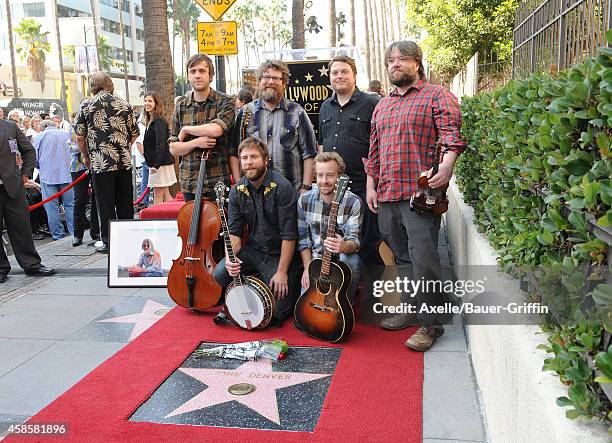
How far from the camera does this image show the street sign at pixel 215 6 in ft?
26.0

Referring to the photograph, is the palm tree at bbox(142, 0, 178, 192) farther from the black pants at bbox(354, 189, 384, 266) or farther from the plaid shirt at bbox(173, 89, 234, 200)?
the black pants at bbox(354, 189, 384, 266)

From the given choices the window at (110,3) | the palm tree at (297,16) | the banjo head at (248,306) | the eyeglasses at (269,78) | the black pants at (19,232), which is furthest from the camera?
the window at (110,3)

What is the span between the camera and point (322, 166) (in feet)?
16.1

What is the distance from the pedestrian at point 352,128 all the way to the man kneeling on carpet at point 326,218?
1.73 ft

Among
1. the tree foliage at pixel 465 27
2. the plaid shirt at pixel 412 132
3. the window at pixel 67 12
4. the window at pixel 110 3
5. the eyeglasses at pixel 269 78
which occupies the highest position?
the window at pixel 110 3

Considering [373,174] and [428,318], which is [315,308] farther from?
[373,174]

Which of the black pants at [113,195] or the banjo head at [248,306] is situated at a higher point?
the black pants at [113,195]

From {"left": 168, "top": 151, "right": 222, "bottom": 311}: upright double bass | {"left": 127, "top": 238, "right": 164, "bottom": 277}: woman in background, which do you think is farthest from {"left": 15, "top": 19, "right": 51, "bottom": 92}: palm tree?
{"left": 168, "top": 151, "right": 222, "bottom": 311}: upright double bass

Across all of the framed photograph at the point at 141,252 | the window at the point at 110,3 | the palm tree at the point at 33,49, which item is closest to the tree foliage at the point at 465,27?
the framed photograph at the point at 141,252

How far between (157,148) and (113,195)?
139 cm

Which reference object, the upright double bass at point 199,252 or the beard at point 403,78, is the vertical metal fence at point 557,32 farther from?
the upright double bass at point 199,252

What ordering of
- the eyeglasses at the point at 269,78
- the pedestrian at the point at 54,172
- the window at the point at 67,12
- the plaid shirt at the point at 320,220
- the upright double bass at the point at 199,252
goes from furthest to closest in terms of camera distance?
the window at the point at 67,12 → the pedestrian at the point at 54,172 → the eyeglasses at the point at 269,78 → the upright double bass at the point at 199,252 → the plaid shirt at the point at 320,220

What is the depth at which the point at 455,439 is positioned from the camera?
3199 mm

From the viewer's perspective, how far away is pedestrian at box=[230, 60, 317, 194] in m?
5.59
